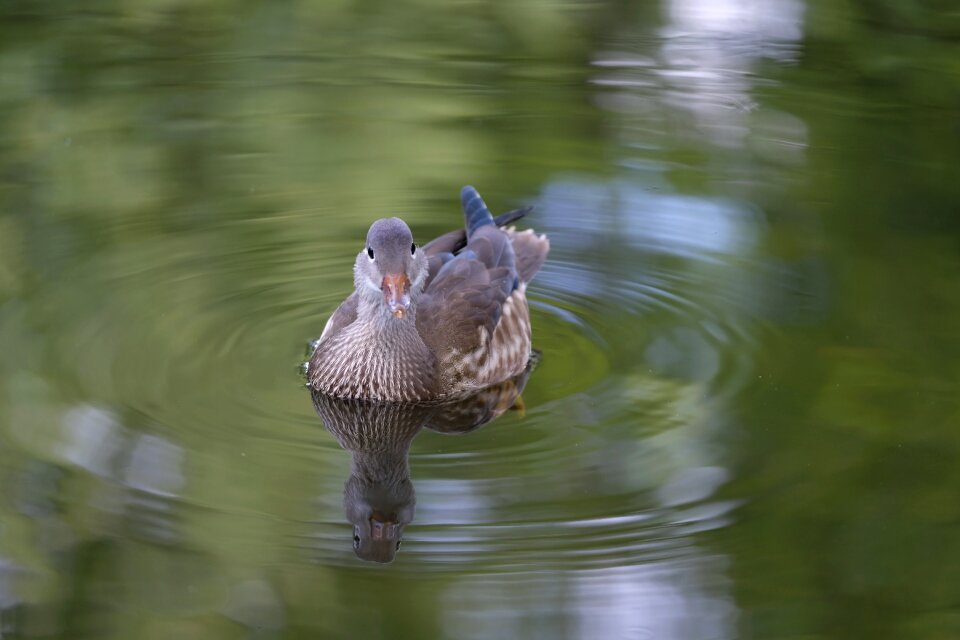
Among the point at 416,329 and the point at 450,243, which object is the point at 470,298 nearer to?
the point at 416,329

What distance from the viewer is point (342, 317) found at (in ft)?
19.4

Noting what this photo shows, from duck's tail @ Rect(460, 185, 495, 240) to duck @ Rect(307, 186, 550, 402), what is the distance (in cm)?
32

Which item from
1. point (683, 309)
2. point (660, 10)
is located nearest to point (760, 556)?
point (683, 309)

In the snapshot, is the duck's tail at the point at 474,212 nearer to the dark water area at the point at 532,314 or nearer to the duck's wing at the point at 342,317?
the dark water area at the point at 532,314

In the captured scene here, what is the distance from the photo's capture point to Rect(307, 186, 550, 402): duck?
5.50 metres

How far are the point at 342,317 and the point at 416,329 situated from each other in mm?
312

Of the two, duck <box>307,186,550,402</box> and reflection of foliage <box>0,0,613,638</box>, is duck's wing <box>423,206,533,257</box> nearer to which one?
duck <box>307,186,550,402</box>

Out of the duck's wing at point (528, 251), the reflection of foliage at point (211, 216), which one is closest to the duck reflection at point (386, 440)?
the reflection of foliage at point (211, 216)

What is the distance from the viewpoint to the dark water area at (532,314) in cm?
432

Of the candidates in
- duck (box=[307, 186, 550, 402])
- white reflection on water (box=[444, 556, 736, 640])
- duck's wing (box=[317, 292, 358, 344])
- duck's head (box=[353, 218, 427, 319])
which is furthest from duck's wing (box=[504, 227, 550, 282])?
white reflection on water (box=[444, 556, 736, 640])

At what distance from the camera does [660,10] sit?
10.4 metres

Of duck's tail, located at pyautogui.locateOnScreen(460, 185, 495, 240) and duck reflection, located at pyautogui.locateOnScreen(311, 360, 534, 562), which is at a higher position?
duck's tail, located at pyautogui.locateOnScreen(460, 185, 495, 240)

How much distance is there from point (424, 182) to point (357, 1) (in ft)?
11.3

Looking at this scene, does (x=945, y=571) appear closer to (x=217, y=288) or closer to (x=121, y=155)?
(x=217, y=288)
